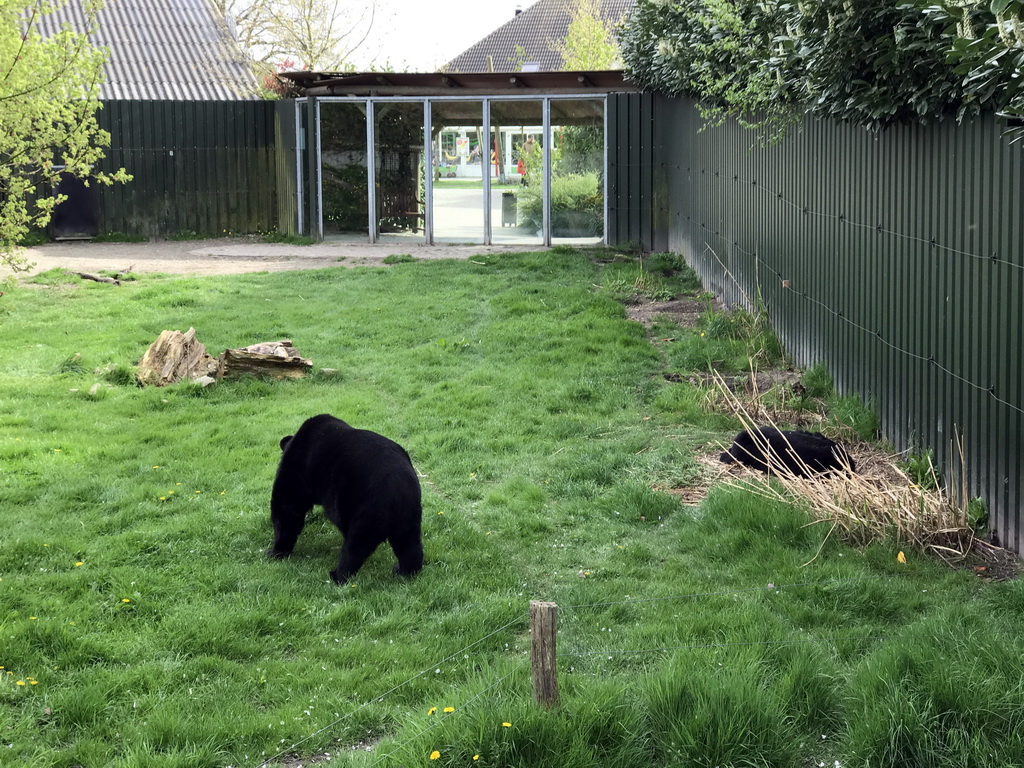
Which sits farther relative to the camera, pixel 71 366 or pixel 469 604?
pixel 71 366

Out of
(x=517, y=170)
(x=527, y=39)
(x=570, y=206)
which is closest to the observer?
(x=570, y=206)

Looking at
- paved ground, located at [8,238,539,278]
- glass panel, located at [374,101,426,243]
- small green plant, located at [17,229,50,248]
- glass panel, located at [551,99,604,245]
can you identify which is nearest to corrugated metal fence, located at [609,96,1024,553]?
glass panel, located at [551,99,604,245]

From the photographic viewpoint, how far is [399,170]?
2134 cm

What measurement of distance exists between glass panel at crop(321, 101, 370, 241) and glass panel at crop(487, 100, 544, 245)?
8.49 feet

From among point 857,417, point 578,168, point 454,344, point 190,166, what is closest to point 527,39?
point 190,166

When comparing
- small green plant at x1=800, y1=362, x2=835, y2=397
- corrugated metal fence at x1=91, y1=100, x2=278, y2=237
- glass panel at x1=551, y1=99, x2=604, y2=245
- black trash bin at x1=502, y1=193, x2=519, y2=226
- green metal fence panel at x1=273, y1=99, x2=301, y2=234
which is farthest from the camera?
corrugated metal fence at x1=91, y1=100, x2=278, y2=237

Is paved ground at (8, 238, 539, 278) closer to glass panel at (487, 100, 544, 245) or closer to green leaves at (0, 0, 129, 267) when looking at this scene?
glass panel at (487, 100, 544, 245)

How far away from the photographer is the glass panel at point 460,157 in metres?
21.0

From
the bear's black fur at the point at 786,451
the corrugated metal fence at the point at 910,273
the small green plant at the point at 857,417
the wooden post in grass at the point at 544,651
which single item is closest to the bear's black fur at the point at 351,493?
the wooden post in grass at the point at 544,651

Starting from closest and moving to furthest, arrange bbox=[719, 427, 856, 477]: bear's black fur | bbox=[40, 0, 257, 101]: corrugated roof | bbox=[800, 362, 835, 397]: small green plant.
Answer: bbox=[719, 427, 856, 477]: bear's black fur < bbox=[800, 362, 835, 397]: small green plant < bbox=[40, 0, 257, 101]: corrugated roof

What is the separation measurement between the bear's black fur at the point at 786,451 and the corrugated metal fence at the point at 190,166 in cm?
1750

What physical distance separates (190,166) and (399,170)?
4.89 metres

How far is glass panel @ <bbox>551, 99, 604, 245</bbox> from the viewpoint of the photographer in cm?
2062

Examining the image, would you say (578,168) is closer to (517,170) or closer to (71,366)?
(517,170)
